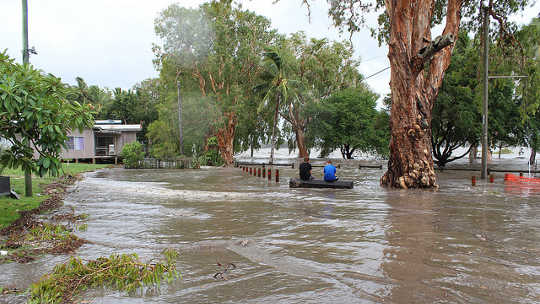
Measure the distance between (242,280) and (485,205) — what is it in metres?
10.2

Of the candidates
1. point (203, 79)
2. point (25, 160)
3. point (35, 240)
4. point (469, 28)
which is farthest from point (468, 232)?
point (203, 79)

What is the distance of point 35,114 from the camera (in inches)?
276

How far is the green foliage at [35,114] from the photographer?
6934mm

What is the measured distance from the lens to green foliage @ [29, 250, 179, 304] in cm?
443

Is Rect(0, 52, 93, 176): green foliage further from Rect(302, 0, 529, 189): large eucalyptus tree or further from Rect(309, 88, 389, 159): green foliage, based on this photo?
Rect(309, 88, 389, 159): green foliage

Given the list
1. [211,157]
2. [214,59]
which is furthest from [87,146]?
[214,59]

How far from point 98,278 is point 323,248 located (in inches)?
147

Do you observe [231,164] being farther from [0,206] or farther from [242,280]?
[242,280]

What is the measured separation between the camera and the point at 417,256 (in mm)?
6203

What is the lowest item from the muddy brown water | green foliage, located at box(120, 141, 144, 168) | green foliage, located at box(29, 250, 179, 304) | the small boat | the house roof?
the muddy brown water

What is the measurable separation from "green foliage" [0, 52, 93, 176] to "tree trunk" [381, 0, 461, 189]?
43.9 feet

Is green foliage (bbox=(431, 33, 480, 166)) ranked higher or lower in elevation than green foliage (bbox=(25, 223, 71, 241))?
higher

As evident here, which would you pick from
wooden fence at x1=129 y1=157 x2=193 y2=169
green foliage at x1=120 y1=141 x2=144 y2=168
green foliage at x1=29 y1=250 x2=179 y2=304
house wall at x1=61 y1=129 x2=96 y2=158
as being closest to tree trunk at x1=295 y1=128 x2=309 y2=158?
wooden fence at x1=129 y1=157 x2=193 y2=169

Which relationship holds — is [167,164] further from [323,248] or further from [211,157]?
[323,248]
